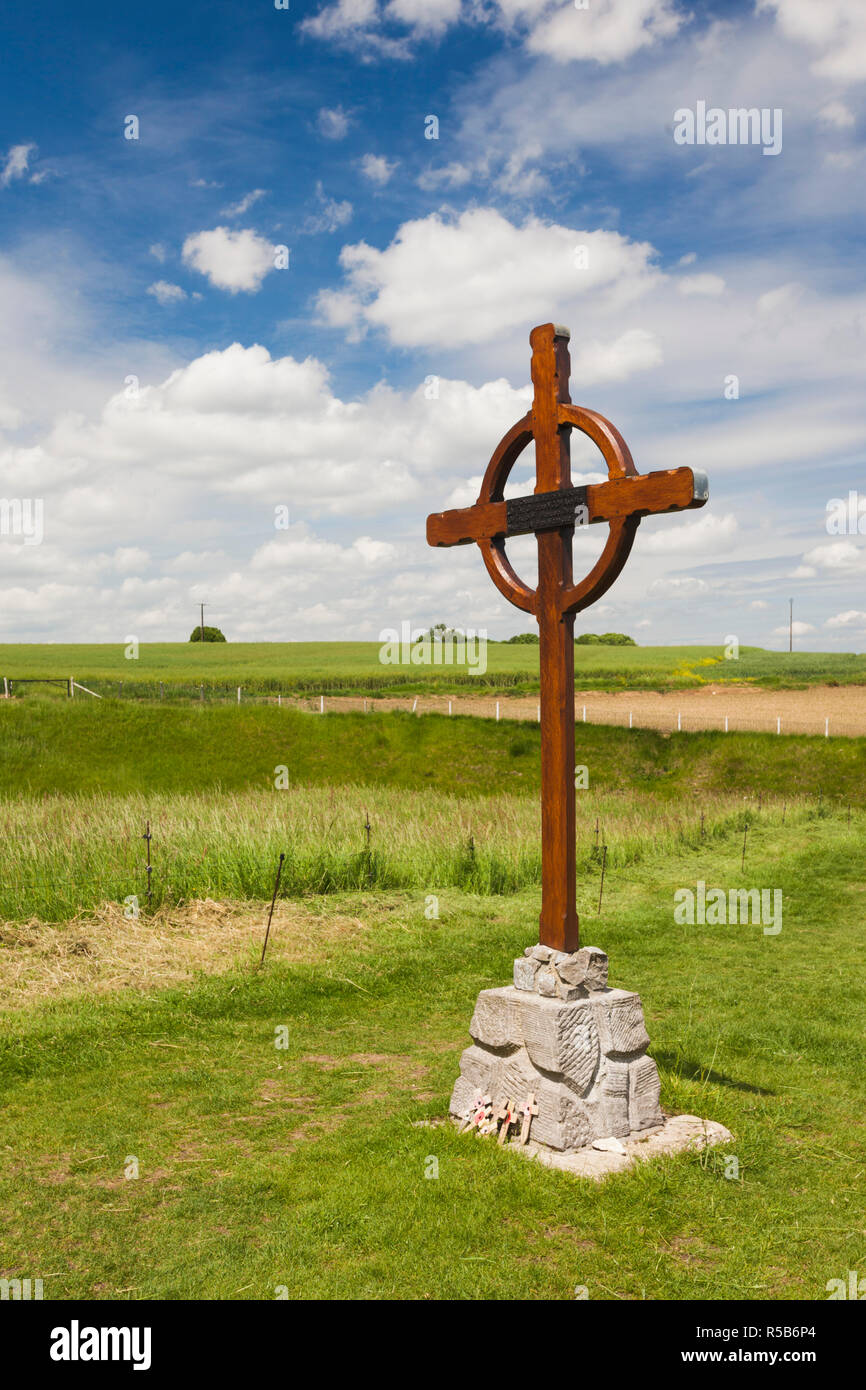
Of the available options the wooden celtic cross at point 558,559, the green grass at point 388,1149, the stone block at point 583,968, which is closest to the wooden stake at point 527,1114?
the green grass at point 388,1149

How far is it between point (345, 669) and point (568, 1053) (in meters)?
54.0

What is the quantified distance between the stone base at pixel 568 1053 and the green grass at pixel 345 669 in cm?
3070

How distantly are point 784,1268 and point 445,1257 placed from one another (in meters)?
1.39

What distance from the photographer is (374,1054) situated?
721cm

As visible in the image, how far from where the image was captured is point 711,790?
2572 centimetres

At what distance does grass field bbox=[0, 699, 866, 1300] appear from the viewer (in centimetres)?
436

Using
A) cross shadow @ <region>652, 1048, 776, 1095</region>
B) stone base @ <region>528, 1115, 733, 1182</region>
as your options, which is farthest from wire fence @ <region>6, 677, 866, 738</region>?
stone base @ <region>528, 1115, 733, 1182</region>

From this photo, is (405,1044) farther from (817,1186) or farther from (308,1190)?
(817,1186)

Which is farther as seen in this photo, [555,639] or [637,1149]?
[555,639]

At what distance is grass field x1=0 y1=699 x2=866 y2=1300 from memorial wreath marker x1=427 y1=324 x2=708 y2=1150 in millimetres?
397

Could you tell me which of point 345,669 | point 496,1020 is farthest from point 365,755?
point 345,669

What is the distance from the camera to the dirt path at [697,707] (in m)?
32.7

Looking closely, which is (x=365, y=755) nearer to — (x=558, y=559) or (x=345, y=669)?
(x=558, y=559)
